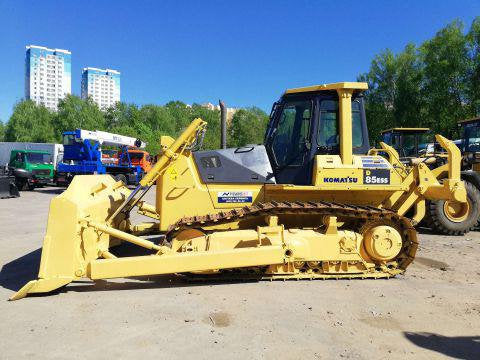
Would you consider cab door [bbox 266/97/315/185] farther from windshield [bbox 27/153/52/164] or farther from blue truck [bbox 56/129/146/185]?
windshield [bbox 27/153/52/164]

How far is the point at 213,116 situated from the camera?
8062cm

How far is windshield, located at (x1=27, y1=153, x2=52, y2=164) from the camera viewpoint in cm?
2114

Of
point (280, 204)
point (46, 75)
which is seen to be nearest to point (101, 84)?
point (46, 75)

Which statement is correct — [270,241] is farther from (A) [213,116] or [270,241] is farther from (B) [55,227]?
(A) [213,116]

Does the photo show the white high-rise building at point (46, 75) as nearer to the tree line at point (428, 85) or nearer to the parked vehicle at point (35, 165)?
the tree line at point (428, 85)

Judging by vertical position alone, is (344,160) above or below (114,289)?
above

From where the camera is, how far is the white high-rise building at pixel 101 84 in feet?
353

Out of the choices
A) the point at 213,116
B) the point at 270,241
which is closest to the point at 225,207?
the point at 270,241

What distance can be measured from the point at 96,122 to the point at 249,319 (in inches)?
2195

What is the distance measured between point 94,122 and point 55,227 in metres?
53.7

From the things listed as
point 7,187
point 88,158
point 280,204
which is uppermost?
point 88,158

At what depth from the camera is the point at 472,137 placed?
11.9 m

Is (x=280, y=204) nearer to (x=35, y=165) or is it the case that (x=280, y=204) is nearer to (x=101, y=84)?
(x=35, y=165)

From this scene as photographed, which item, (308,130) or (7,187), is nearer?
(308,130)
